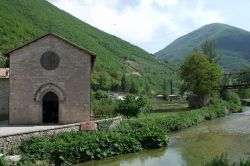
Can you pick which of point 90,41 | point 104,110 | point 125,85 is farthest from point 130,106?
point 90,41

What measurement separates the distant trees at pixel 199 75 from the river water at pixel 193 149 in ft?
74.2

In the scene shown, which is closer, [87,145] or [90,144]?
[87,145]

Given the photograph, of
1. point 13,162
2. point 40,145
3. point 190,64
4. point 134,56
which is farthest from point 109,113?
point 134,56

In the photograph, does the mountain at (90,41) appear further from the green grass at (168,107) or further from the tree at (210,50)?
the tree at (210,50)

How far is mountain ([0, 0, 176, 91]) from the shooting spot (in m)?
82.9

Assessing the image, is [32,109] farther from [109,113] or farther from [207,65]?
[207,65]

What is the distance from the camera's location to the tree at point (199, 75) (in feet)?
214

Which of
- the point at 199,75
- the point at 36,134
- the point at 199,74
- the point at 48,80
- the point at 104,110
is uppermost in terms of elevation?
the point at 199,74

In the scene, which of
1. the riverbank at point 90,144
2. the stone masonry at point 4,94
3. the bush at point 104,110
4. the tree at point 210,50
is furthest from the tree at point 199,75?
the stone masonry at point 4,94

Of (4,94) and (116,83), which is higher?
(116,83)

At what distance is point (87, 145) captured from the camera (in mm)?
26891

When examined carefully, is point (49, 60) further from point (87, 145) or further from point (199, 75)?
point (199, 75)

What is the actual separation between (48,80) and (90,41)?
78.0 meters

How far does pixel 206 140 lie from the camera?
3550cm
